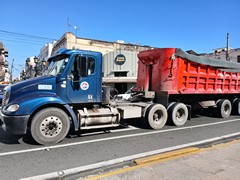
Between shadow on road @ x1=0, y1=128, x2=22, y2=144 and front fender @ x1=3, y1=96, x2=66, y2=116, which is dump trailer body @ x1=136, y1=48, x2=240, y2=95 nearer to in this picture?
front fender @ x1=3, y1=96, x2=66, y2=116

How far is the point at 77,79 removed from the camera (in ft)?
22.5

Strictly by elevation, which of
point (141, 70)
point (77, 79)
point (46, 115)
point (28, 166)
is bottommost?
point (28, 166)

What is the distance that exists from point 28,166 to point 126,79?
24298 millimetres

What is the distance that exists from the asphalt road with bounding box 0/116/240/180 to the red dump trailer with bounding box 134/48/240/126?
1.39 meters

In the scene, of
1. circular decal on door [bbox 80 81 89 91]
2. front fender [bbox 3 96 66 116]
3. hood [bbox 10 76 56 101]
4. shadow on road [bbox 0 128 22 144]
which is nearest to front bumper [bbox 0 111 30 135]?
front fender [bbox 3 96 66 116]

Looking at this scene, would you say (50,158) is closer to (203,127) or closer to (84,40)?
(203,127)

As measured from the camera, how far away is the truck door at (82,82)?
6770 mm

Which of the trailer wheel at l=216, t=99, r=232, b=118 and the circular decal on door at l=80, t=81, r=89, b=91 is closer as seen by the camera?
the circular decal on door at l=80, t=81, r=89, b=91

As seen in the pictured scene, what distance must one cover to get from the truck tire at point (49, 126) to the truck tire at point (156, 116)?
3.12m

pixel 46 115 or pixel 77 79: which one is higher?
pixel 77 79

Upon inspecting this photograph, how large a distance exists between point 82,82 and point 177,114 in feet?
14.5

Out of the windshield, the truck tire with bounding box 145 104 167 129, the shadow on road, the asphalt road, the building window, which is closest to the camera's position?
the asphalt road

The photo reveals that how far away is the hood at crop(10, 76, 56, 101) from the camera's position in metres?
6.10

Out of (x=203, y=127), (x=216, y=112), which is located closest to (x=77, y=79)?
(x=203, y=127)
